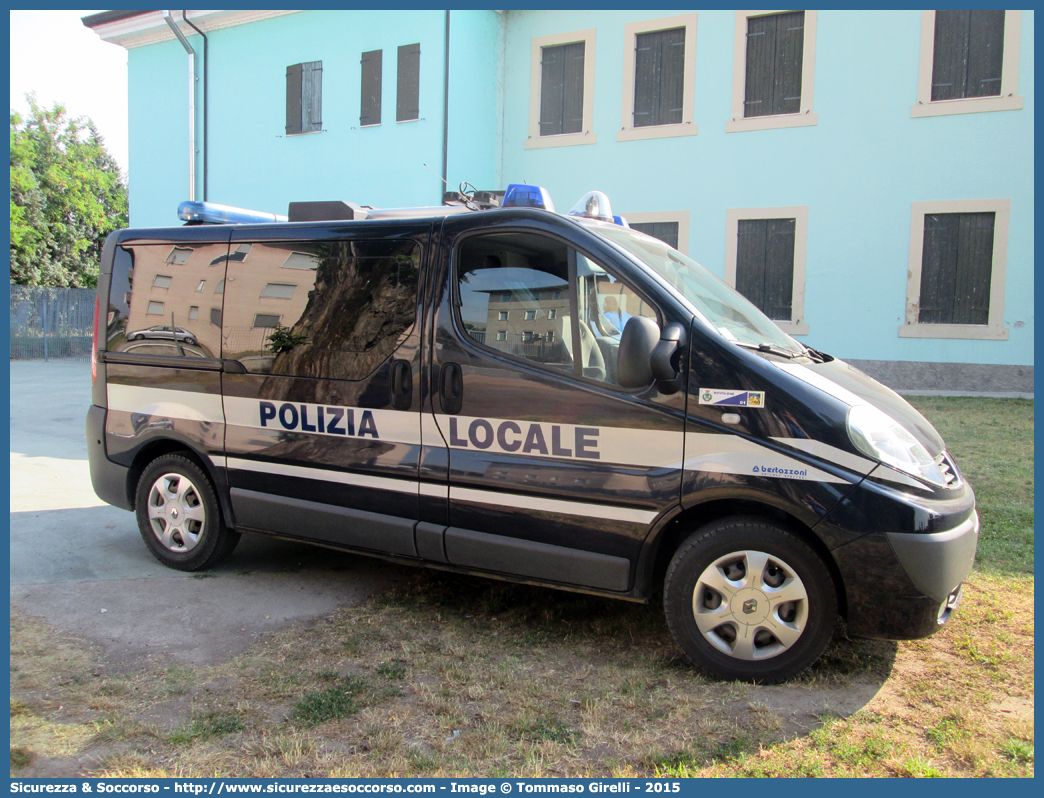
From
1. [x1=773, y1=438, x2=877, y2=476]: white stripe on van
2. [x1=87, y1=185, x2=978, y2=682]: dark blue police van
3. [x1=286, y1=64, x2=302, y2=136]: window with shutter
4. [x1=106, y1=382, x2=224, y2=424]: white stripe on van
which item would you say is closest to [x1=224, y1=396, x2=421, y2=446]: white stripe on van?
[x1=87, y1=185, x2=978, y2=682]: dark blue police van

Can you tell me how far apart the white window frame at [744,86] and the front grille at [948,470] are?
38.7 ft

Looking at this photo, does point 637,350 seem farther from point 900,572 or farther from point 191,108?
point 191,108

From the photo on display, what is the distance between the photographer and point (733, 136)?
1423 centimetres

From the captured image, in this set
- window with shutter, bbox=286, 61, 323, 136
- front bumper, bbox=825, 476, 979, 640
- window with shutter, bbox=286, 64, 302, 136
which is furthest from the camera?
window with shutter, bbox=286, 64, 302, 136

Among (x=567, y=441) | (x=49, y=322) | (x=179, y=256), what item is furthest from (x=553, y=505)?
(x=49, y=322)

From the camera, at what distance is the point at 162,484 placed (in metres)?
4.82

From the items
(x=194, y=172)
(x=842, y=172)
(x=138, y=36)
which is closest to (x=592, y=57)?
(x=842, y=172)

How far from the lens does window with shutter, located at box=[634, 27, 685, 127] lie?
1466 cm

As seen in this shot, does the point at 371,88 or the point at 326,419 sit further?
the point at 371,88

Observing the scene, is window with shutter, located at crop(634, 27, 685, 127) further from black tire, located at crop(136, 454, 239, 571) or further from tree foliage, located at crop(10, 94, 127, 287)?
tree foliage, located at crop(10, 94, 127, 287)

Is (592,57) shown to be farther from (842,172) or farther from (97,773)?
(97,773)

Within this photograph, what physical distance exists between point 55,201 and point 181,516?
3785cm

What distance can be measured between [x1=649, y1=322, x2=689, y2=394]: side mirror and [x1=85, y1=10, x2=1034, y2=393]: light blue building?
11.6 meters

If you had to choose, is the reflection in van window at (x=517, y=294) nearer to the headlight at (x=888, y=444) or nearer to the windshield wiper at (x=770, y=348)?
the windshield wiper at (x=770, y=348)
